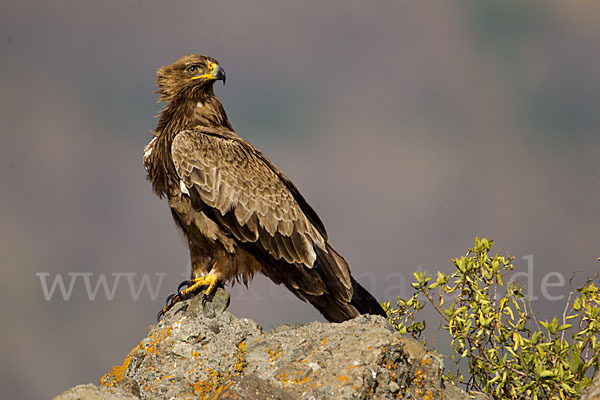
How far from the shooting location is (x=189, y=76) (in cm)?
862

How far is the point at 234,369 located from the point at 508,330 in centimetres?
261

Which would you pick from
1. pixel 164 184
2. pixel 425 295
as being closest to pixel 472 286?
pixel 425 295

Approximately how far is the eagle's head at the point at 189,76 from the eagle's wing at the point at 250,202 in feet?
2.40

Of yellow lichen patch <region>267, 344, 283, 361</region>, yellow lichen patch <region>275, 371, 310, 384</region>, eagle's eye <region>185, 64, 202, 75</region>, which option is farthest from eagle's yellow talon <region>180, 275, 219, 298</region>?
eagle's eye <region>185, 64, 202, 75</region>

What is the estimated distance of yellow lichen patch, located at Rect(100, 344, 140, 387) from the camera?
6.27m

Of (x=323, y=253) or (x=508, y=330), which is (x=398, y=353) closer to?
(x=508, y=330)

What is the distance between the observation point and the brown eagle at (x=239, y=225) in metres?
7.71

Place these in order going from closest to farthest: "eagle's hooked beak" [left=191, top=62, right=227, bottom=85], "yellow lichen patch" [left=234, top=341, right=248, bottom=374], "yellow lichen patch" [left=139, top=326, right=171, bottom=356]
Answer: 1. "yellow lichen patch" [left=234, top=341, right=248, bottom=374]
2. "yellow lichen patch" [left=139, top=326, right=171, bottom=356]
3. "eagle's hooked beak" [left=191, top=62, right=227, bottom=85]

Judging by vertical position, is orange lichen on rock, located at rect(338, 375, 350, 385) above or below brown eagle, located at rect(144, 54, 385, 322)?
below

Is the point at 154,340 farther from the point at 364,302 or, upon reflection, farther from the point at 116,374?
the point at 364,302

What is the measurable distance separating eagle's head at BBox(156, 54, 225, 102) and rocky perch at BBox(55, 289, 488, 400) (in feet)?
9.59

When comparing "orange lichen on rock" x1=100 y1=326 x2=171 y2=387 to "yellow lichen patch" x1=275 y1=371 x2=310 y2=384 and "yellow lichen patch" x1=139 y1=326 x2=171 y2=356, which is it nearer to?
"yellow lichen patch" x1=139 y1=326 x2=171 y2=356

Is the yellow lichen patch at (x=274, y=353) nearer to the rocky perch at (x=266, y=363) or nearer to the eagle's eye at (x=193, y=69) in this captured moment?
the rocky perch at (x=266, y=363)

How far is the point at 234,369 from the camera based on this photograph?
617 centimetres
